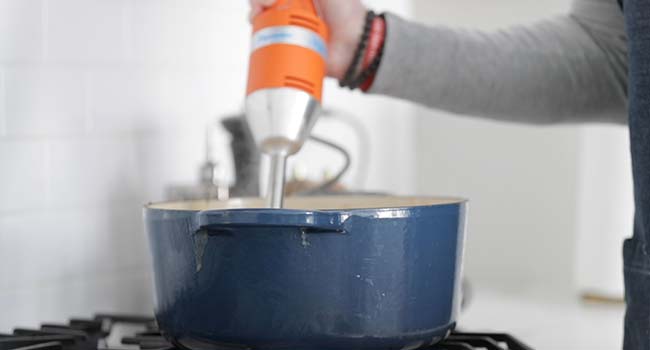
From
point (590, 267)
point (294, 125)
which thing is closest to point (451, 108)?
point (294, 125)

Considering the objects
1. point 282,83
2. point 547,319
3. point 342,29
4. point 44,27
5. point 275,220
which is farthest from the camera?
point 547,319

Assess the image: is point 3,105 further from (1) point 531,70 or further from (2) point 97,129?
(1) point 531,70

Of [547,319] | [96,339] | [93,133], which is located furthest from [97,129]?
[547,319]

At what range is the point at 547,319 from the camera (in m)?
1.23

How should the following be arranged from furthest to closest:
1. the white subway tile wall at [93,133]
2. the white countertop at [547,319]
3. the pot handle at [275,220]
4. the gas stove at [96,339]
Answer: the white countertop at [547,319]
the white subway tile wall at [93,133]
the gas stove at [96,339]
the pot handle at [275,220]

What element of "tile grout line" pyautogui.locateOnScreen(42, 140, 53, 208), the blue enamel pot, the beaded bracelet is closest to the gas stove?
the blue enamel pot

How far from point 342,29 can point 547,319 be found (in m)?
0.59

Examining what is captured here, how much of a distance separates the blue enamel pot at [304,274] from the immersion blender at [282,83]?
0.12 meters

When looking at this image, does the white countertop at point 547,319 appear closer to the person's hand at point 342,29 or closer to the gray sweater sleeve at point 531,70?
the gray sweater sleeve at point 531,70

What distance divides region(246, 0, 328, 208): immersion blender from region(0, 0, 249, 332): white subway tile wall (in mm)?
360

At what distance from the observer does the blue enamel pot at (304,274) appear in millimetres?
561

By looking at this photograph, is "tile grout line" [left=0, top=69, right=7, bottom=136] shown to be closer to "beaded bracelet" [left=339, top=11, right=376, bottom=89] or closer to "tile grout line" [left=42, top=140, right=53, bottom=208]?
"tile grout line" [left=42, top=140, right=53, bottom=208]

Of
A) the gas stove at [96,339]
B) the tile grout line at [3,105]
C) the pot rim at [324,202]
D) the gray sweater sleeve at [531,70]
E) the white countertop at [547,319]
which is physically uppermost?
the gray sweater sleeve at [531,70]

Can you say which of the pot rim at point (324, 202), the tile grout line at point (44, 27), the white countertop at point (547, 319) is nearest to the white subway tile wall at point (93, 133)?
the tile grout line at point (44, 27)
